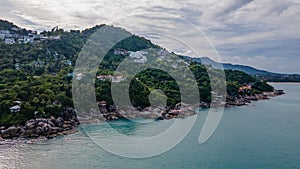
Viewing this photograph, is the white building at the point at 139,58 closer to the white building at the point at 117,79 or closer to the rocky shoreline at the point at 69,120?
the white building at the point at 117,79

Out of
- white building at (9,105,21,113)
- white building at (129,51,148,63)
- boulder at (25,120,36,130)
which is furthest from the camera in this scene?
white building at (129,51,148,63)

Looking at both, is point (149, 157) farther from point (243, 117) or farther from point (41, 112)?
point (243, 117)

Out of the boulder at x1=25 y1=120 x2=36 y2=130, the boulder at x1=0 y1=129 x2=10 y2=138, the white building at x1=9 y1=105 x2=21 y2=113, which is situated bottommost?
the boulder at x1=0 y1=129 x2=10 y2=138

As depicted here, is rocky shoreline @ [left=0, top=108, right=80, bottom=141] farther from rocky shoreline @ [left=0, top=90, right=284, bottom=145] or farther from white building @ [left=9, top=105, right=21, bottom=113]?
white building @ [left=9, top=105, right=21, bottom=113]

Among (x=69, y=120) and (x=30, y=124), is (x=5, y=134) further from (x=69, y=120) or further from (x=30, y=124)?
(x=69, y=120)

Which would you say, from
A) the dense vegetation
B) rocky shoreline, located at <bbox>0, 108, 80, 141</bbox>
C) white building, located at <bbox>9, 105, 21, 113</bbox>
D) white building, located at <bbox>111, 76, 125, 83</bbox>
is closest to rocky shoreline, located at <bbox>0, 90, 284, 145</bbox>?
rocky shoreline, located at <bbox>0, 108, 80, 141</bbox>

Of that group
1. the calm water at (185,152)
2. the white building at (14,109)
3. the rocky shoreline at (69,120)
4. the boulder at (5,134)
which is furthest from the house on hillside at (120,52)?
the boulder at (5,134)

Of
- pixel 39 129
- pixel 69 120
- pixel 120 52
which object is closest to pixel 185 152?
pixel 39 129
